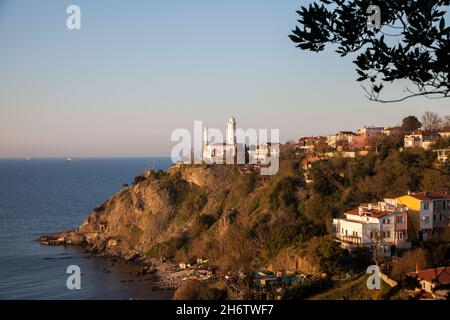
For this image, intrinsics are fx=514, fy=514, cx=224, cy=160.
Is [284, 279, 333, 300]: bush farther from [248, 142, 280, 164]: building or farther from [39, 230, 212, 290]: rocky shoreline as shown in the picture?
[248, 142, 280, 164]: building

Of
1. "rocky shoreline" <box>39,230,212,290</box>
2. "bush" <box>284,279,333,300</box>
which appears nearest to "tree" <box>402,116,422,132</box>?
"rocky shoreline" <box>39,230,212,290</box>

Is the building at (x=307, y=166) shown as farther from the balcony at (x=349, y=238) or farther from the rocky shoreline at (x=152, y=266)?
the rocky shoreline at (x=152, y=266)

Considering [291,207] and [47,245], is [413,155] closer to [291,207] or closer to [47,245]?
[291,207]

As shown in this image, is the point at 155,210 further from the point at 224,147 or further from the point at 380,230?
the point at 380,230

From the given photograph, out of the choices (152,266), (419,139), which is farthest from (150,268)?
(419,139)

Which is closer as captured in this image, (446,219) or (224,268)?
(446,219)

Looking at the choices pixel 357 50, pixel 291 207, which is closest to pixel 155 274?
pixel 291 207
